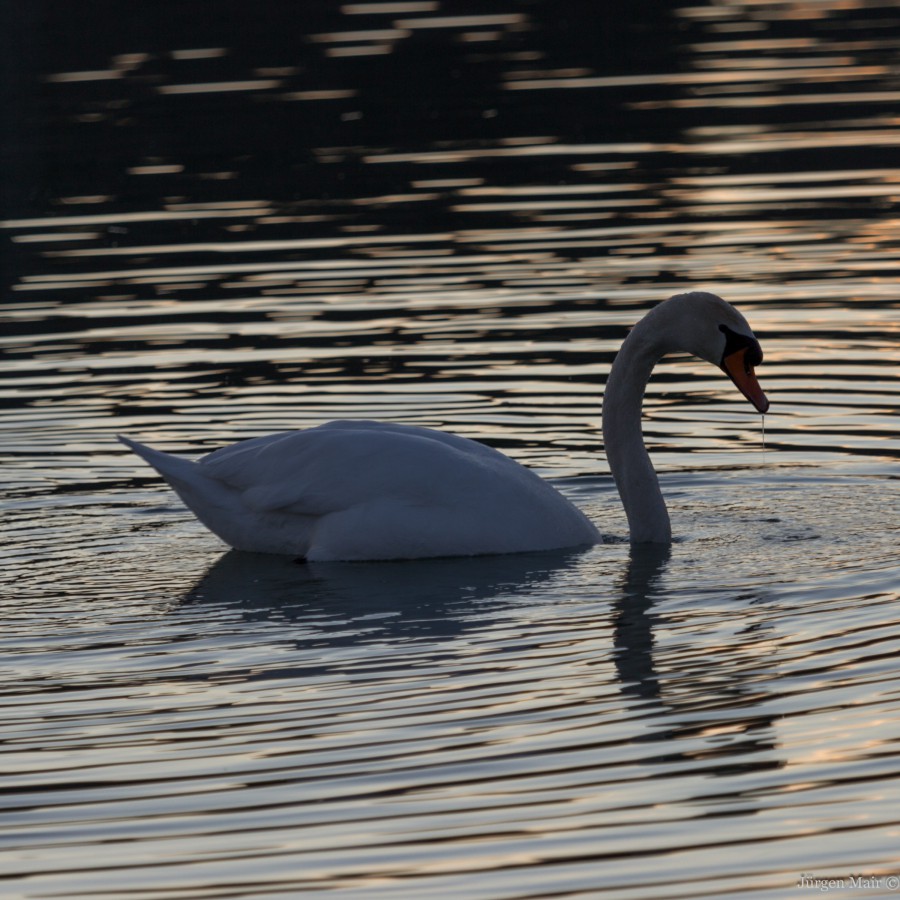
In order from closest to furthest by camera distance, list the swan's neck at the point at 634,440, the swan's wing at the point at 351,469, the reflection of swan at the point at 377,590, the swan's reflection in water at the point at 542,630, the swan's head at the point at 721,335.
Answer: the swan's reflection in water at the point at 542,630
the reflection of swan at the point at 377,590
the swan's wing at the point at 351,469
the swan's head at the point at 721,335
the swan's neck at the point at 634,440

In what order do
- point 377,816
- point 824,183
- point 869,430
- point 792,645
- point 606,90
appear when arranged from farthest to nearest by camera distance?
1. point 606,90
2. point 824,183
3. point 869,430
4. point 792,645
5. point 377,816

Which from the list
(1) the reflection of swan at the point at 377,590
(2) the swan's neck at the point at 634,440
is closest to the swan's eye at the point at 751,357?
(2) the swan's neck at the point at 634,440

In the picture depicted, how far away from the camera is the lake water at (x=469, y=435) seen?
668 centimetres

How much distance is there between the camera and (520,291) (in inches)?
622

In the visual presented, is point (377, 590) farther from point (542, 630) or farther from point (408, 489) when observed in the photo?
point (542, 630)

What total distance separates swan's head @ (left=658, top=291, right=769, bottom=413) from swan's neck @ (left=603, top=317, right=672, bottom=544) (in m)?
0.20

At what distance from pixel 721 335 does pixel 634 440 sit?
2.33 ft

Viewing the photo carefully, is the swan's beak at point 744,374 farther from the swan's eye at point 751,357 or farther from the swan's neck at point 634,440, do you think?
the swan's neck at point 634,440

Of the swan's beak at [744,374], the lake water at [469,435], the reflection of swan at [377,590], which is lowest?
Result: the reflection of swan at [377,590]

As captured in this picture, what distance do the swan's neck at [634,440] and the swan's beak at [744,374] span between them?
419mm

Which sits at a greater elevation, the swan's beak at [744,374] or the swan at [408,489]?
the swan's beak at [744,374]

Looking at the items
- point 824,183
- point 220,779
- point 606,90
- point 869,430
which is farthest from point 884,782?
point 606,90

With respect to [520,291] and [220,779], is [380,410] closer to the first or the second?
[520,291]

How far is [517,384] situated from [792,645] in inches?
205
